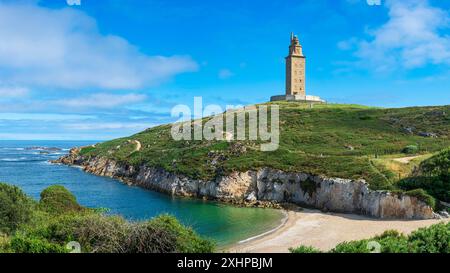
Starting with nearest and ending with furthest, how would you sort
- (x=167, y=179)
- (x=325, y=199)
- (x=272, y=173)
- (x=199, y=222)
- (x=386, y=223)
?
(x=386, y=223) < (x=199, y=222) < (x=325, y=199) < (x=272, y=173) < (x=167, y=179)

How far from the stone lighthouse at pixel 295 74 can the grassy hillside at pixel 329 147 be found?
1456cm

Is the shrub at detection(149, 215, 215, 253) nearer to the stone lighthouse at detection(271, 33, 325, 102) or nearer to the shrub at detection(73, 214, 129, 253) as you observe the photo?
the shrub at detection(73, 214, 129, 253)

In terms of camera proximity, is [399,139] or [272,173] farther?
[399,139]

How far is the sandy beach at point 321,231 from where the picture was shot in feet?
112

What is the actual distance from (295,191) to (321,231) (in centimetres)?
1521

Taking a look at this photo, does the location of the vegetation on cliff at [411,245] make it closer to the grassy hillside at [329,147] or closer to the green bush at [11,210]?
the green bush at [11,210]

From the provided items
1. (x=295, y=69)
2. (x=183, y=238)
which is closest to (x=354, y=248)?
(x=183, y=238)

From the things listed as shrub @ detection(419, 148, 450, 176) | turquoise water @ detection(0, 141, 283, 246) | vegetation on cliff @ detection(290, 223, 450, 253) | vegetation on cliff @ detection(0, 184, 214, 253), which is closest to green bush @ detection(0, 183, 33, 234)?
vegetation on cliff @ detection(0, 184, 214, 253)

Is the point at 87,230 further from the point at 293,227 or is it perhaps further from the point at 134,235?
the point at 293,227

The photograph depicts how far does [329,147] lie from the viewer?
2640 inches

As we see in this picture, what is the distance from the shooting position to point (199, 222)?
145 feet

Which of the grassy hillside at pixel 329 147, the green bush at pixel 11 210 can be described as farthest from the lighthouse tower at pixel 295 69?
the green bush at pixel 11 210

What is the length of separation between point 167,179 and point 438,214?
40946 mm
